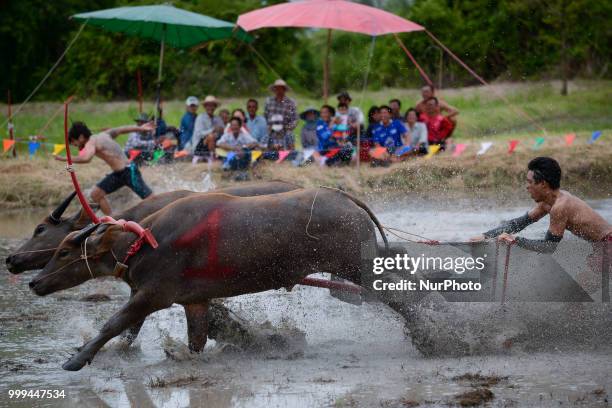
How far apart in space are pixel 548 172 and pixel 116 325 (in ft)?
10.5

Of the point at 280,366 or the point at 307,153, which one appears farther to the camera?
the point at 307,153

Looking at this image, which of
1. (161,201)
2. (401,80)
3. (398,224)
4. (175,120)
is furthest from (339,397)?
(401,80)

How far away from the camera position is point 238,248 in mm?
6465

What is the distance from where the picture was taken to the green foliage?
82.9 feet

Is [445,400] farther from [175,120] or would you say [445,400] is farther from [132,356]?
[175,120]

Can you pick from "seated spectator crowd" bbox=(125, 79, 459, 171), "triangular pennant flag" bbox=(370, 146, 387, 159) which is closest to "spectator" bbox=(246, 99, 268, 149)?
"seated spectator crowd" bbox=(125, 79, 459, 171)

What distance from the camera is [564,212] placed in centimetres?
667

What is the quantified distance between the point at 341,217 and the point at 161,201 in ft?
5.76

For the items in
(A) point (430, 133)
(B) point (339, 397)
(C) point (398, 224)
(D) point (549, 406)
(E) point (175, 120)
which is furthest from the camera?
(E) point (175, 120)

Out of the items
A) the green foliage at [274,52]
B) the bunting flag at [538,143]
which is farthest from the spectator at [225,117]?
the green foliage at [274,52]

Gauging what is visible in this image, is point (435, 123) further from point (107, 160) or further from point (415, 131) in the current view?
point (107, 160)

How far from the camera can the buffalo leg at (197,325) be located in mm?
6707

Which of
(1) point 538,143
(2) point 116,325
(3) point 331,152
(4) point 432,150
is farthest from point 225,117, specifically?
(2) point 116,325

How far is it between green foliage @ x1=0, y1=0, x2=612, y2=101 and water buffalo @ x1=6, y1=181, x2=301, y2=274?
16995mm
